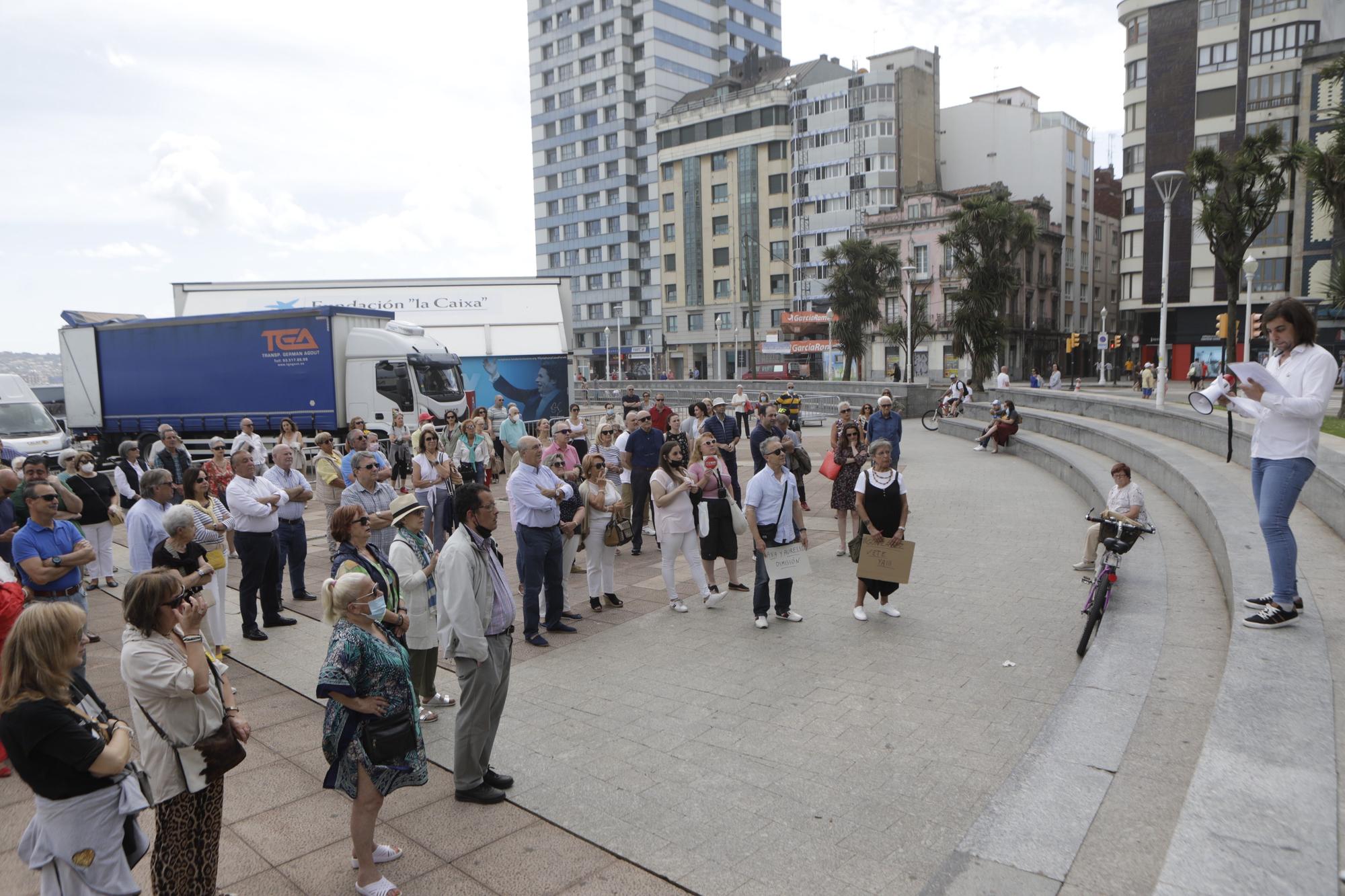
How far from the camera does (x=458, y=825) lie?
4543mm

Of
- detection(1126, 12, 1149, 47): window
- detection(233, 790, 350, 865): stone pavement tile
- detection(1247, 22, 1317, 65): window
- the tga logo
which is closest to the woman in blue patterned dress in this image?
detection(233, 790, 350, 865): stone pavement tile

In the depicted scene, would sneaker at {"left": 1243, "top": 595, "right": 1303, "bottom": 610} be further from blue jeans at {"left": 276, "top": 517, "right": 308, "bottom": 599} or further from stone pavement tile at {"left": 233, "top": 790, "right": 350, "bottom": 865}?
blue jeans at {"left": 276, "top": 517, "right": 308, "bottom": 599}

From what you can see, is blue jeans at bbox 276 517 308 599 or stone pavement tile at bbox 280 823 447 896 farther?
blue jeans at bbox 276 517 308 599

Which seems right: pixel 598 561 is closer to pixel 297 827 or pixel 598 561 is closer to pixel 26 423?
pixel 297 827

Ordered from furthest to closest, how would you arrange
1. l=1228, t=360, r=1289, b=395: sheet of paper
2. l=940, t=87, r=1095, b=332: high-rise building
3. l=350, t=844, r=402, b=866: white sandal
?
1. l=940, t=87, r=1095, b=332: high-rise building
2. l=1228, t=360, r=1289, b=395: sheet of paper
3. l=350, t=844, r=402, b=866: white sandal

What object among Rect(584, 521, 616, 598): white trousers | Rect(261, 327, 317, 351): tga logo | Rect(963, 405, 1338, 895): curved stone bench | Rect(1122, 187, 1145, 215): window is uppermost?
Rect(1122, 187, 1145, 215): window

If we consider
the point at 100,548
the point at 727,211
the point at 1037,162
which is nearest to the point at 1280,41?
the point at 1037,162

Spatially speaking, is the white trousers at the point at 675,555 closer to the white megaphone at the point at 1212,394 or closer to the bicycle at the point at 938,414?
the white megaphone at the point at 1212,394

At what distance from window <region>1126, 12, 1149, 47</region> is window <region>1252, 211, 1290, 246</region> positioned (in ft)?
50.3

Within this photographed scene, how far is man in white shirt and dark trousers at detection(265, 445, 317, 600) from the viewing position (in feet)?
28.3

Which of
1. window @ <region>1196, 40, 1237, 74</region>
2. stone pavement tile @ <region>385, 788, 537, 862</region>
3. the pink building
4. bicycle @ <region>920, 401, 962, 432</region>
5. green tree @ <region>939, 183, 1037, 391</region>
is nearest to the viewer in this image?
stone pavement tile @ <region>385, 788, 537, 862</region>

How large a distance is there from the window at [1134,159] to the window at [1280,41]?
7.33m

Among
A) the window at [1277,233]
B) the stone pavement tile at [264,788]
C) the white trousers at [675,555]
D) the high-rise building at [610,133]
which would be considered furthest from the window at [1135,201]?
the stone pavement tile at [264,788]

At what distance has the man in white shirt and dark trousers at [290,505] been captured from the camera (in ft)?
28.3
